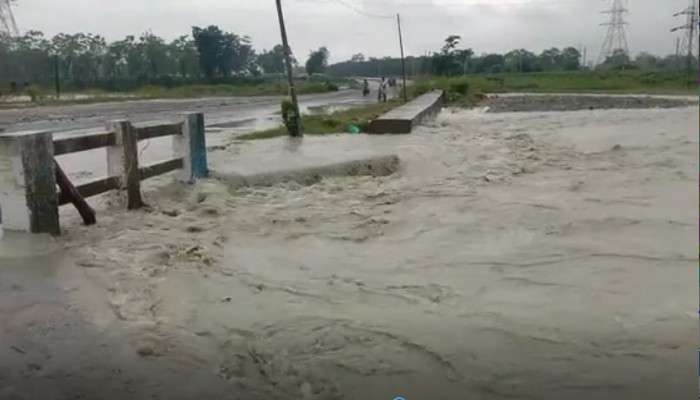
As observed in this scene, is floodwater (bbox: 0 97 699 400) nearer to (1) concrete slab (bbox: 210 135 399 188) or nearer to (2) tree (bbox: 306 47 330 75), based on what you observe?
(1) concrete slab (bbox: 210 135 399 188)

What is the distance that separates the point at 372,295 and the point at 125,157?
348cm

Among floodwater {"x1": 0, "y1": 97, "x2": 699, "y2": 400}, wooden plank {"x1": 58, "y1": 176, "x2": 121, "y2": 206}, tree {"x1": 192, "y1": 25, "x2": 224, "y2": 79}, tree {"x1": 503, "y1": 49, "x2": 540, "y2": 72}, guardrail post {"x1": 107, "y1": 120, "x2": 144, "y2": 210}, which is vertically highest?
tree {"x1": 192, "y1": 25, "x2": 224, "y2": 79}

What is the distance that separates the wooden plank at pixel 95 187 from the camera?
19.4ft

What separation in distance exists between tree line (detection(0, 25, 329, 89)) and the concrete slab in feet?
7.19

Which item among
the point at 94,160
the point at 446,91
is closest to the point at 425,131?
the point at 94,160

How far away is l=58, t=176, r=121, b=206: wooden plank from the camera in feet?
19.4

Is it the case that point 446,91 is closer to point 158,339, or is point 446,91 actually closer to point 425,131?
point 425,131

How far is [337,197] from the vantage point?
793 cm

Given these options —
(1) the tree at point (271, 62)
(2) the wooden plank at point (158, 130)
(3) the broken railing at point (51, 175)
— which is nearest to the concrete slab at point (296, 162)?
(2) the wooden plank at point (158, 130)

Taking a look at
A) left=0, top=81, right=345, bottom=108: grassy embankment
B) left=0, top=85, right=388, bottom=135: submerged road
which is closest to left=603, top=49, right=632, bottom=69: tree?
left=0, top=81, right=345, bottom=108: grassy embankment

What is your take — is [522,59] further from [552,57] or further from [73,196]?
[73,196]

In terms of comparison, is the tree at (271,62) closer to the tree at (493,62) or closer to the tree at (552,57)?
the tree at (493,62)

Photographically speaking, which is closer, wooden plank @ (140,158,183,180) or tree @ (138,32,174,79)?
wooden plank @ (140,158,183,180)

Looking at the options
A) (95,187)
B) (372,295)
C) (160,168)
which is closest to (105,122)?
(160,168)
